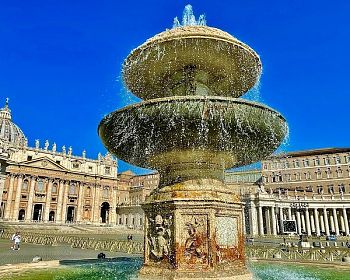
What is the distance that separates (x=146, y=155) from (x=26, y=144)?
8133 centimetres

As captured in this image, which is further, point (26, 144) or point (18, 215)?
point (26, 144)

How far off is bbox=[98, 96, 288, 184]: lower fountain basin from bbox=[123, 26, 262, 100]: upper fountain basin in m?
1.67

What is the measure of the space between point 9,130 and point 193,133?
9569 cm

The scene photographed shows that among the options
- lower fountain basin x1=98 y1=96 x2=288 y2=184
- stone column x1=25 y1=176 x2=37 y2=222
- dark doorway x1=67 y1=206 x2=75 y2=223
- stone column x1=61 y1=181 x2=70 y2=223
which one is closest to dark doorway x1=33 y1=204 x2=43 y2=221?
stone column x1=25 y1=176 x2=37 y2=222

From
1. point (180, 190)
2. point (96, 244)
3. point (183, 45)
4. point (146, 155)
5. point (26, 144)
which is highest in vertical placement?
point (26, 144)

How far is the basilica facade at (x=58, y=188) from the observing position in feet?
250

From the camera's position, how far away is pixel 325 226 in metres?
67.6

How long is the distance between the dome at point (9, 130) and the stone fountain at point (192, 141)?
287ft

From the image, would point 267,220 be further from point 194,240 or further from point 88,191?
point 194,240

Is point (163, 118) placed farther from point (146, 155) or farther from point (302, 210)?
point (302, 210)

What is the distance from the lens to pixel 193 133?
23.4ft

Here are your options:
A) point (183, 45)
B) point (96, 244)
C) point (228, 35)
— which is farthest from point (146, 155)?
point (96, 244)

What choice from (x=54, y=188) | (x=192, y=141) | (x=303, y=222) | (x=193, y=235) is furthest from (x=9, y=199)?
(x=193, y=235)

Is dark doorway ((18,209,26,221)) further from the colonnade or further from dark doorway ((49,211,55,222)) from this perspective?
the colonnade
